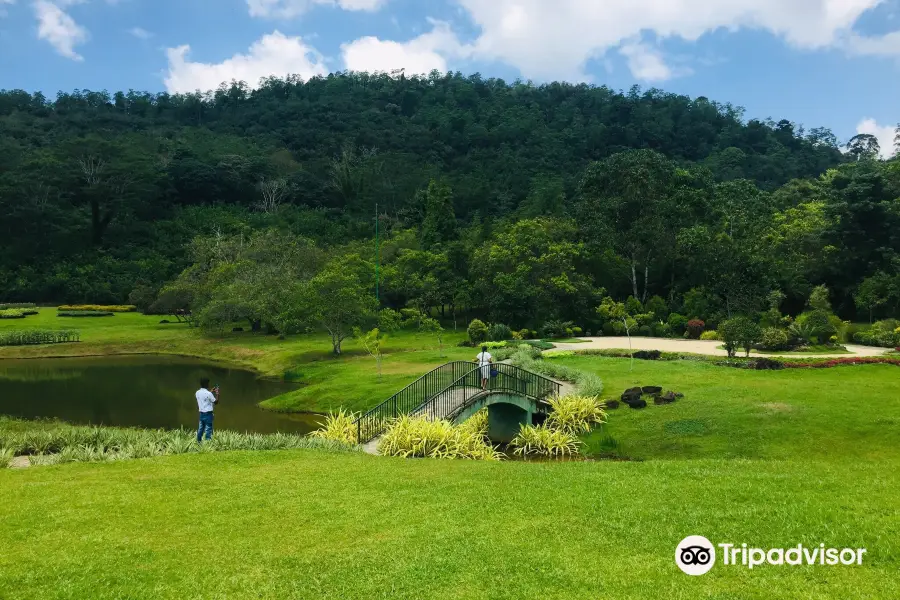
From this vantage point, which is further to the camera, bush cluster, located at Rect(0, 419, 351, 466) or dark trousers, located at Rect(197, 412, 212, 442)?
dark trousers, located at Rect(197, 412, 212, 442)

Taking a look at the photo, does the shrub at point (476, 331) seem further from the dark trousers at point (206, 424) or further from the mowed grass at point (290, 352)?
the dark trousers at point (206, 424)

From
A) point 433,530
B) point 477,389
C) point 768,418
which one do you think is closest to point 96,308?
point 477,389

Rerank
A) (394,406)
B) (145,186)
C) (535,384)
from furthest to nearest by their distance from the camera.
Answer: (145,186) → (535,384) → (394,406)

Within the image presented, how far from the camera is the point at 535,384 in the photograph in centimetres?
2136

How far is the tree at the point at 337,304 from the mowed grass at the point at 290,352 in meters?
1.75

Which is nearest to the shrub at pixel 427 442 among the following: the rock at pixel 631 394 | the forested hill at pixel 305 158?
the rock at pixel 631 394

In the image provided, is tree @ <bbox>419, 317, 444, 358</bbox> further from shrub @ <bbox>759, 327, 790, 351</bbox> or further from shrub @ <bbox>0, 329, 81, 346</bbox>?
shrub @ <bbox>0, 329, 81, 346</bbox>

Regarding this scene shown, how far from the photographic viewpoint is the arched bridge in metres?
17.8

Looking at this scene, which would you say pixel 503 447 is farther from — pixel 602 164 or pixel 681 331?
pixel 602 164

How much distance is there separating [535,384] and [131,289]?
172ft

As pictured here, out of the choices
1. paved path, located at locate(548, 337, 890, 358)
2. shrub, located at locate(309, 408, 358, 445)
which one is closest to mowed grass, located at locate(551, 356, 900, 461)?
paved path, located at locate(548, 337, 890, 358)

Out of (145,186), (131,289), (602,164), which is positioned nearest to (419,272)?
(602,164)

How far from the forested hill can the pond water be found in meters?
26.9

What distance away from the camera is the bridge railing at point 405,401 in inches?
662
